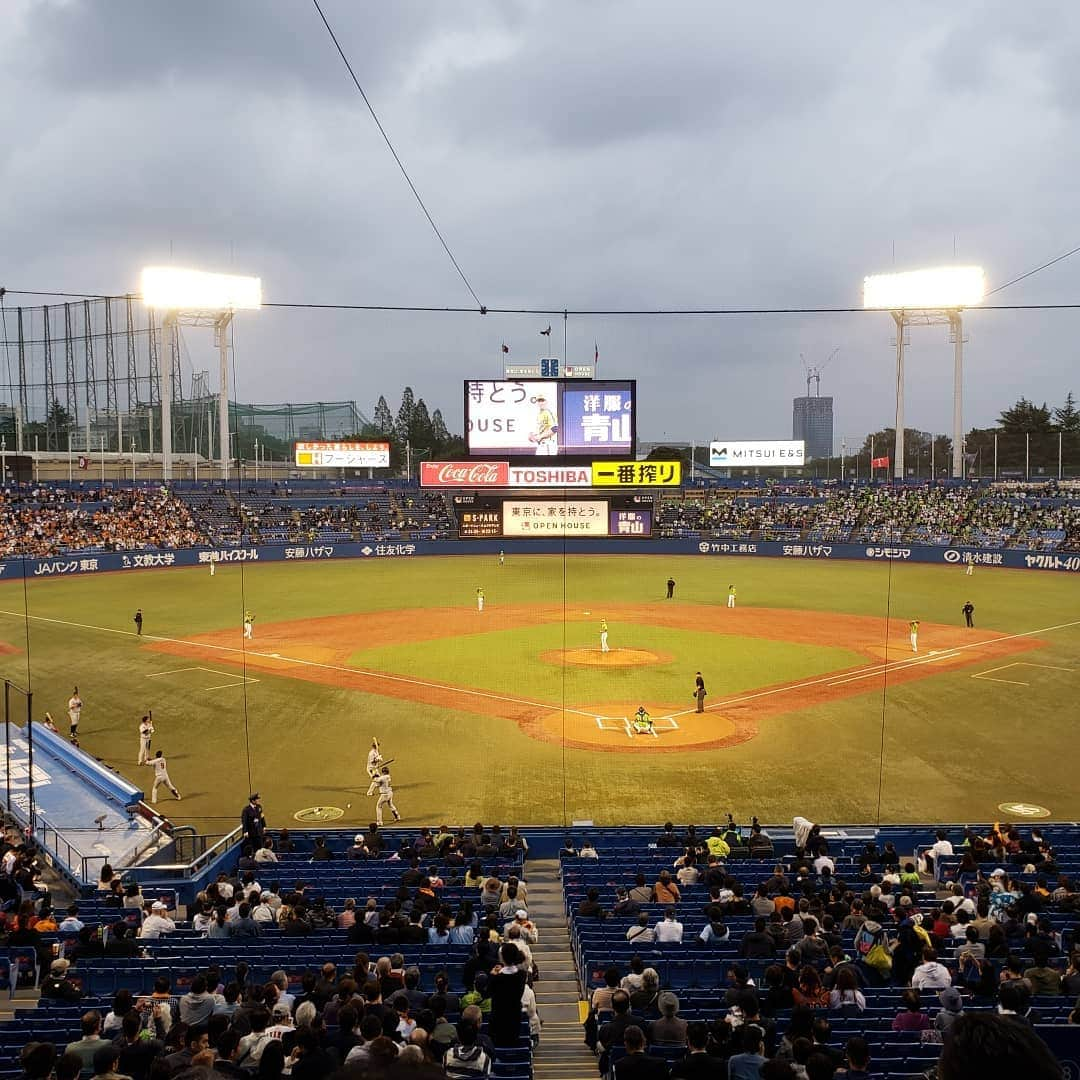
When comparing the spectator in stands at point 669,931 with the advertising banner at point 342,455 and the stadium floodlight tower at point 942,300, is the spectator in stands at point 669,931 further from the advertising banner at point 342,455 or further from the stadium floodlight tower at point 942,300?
the advertising banner at point 342,455

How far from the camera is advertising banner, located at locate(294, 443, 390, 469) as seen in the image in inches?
3595

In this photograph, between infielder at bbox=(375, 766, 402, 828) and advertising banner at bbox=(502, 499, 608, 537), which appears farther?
advertising banner at bbox=(502, 499, 608, 537)

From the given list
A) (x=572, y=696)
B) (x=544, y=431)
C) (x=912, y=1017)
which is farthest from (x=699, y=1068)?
(x=544, y=431)

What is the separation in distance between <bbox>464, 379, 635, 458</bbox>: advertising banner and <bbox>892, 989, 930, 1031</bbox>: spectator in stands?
182 feet

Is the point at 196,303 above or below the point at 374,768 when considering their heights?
above

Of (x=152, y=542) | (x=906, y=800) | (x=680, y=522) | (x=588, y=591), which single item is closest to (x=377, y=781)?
(x=906, y=800)

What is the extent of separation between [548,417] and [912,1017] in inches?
2190

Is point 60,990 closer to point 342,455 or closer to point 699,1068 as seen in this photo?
point 699,1068

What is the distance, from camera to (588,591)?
5450 centimetres

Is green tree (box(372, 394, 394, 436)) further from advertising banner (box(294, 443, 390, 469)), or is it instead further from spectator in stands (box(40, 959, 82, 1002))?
spectator in stands (box(40, 959, 82, 1002))

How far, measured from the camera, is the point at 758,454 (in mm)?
106062

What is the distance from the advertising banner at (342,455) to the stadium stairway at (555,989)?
259ft

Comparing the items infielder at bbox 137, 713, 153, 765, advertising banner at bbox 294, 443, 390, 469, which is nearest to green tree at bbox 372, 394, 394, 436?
advertising banner at bbox 294, 443, 390, 469

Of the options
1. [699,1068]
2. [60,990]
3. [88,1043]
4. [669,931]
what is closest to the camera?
[699,1068]
